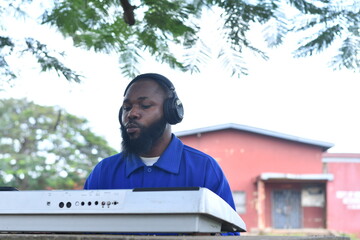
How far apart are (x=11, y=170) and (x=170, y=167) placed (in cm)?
1740

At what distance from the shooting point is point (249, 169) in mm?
17000

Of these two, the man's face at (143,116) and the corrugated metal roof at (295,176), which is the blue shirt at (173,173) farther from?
the corrugated metal roof at (295,176)

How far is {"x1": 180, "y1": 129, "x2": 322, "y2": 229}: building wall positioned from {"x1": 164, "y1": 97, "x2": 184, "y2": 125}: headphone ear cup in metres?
15.2

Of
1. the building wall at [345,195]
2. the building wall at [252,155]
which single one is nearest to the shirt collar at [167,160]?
the building wall at [252,155]

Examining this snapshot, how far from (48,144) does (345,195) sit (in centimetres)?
1144

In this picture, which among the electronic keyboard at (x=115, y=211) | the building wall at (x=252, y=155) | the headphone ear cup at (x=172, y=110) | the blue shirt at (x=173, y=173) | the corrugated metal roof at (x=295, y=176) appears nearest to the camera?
the electronic keyboard at (x=115, y=211)

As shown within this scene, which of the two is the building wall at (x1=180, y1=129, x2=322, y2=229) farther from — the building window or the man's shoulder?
the man's shoulder

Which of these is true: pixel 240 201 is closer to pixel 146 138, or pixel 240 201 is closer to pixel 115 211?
pixel 146 138

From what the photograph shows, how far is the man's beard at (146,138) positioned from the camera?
175 cm

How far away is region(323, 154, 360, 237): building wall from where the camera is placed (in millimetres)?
16297

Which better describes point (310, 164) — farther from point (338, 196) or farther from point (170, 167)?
point (170, 167)

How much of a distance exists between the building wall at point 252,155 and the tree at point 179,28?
15.0 m

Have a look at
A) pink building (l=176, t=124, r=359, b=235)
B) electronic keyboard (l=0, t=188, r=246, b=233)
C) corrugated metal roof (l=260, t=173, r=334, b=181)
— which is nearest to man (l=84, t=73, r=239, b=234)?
electronic keyboard (l=0, t=188, r=246, b=233)

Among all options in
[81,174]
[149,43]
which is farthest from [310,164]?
[149,43]
